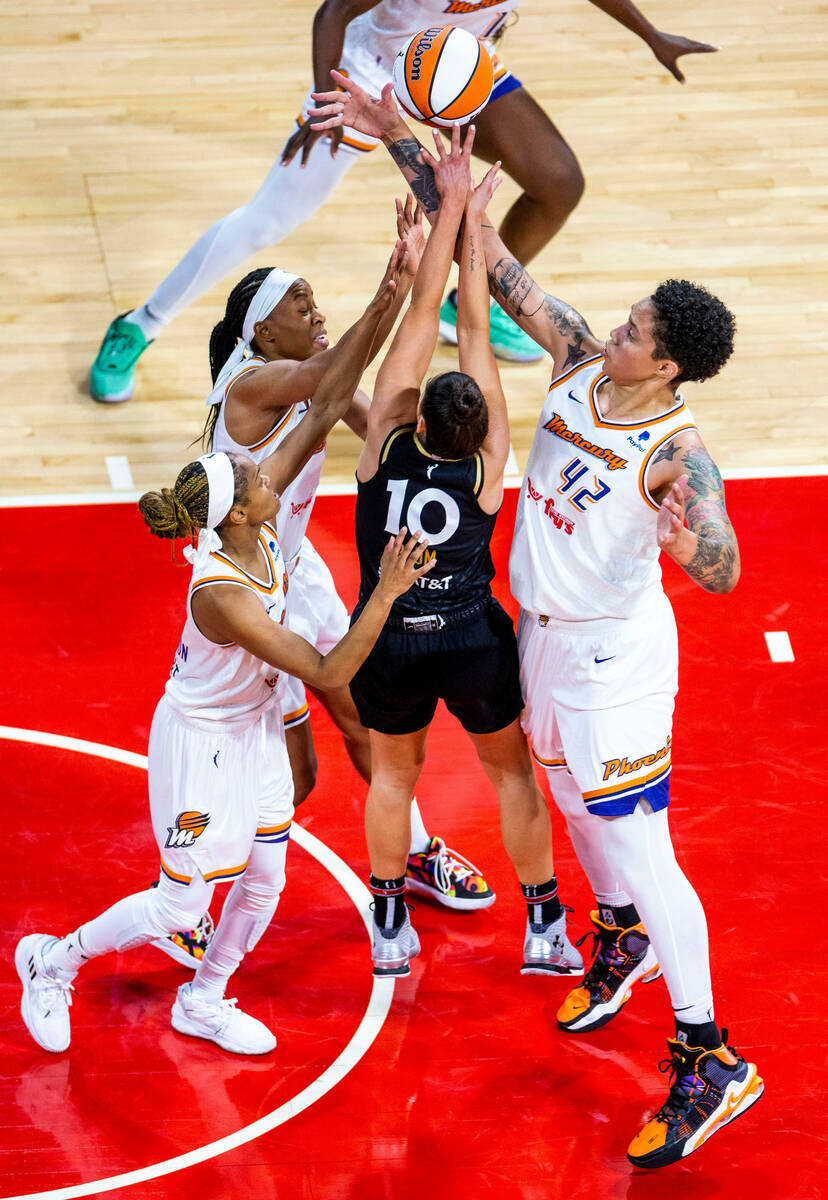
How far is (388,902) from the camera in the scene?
4.86 meters

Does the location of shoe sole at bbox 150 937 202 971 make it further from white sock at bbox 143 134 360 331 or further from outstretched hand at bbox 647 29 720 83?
outstretched hand at bbox 647 29 720 83

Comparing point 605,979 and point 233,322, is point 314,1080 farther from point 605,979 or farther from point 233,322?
point 233,322

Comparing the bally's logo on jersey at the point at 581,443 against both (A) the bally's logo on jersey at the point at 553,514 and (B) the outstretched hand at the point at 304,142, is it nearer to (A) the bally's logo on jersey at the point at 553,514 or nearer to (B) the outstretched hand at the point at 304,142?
(A) the bally's logo on jersey at the point at 553,514

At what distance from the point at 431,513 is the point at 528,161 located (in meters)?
3.24

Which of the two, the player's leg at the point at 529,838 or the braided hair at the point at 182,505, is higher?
the braided hair at the point at 182,505

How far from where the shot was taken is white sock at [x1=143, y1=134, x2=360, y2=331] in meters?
7.27

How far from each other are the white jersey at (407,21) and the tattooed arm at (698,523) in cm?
332

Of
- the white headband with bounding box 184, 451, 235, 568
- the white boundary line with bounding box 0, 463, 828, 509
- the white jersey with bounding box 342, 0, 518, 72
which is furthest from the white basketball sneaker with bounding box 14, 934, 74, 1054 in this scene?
the white jersey with bounding box 342, 0, 518, 72

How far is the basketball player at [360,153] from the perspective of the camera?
6621 mm

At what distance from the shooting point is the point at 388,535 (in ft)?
14.5

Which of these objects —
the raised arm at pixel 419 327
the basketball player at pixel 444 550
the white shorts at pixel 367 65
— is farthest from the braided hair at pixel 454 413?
the white shorts at pixel 367 65

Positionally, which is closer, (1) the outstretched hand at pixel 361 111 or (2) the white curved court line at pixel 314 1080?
(2) the white curved court line at pixel 314 1080

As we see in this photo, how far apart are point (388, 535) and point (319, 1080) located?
1623 millimetres

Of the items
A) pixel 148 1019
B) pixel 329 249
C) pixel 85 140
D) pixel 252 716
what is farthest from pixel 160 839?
pixel 85 140
